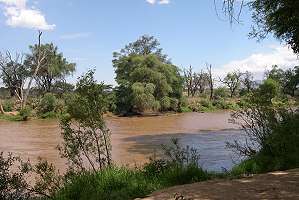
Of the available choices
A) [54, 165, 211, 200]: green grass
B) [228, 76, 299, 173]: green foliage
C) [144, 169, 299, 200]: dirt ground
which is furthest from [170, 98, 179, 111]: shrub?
[144, 169, 299, 200]: dirt ground

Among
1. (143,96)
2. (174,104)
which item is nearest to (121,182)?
(143,96)

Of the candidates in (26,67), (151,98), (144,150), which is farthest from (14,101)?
(144,150)

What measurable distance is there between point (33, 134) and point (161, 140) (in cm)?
1053

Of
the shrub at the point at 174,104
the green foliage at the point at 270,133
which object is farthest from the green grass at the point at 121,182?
the shrub at the point at 174,104

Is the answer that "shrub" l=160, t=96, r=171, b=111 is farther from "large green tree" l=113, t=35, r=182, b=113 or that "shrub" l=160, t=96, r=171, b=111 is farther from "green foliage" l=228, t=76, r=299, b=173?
"green foliage" l=228, t=76, r=299, b=173

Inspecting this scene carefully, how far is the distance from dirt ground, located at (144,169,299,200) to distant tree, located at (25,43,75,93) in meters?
54.9

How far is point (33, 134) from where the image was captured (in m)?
31.8

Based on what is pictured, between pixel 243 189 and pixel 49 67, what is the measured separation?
57.2m

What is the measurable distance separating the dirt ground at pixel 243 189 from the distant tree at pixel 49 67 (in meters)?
54.9

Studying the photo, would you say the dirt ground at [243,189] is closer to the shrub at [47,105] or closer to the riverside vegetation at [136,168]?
the riverside vegetation at [136,168]

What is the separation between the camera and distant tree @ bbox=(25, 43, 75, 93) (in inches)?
2447

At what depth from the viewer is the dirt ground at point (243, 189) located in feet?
22.4

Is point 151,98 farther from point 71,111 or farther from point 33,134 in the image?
point 71,111

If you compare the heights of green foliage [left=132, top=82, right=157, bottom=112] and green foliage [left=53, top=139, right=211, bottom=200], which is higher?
green foliage [left=132, top=82, right=157, bottom=112]
